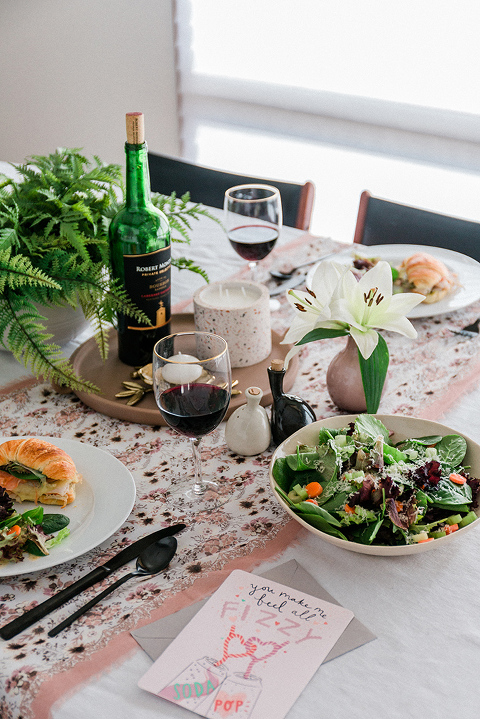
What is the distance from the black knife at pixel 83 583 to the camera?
660mm

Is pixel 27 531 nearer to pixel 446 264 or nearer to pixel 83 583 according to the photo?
pixel 83 583

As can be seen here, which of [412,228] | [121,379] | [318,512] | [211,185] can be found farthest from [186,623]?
[211,185]

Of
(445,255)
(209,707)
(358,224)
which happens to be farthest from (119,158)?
(209,707)

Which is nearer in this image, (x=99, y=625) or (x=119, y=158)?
(x=99, y=625)

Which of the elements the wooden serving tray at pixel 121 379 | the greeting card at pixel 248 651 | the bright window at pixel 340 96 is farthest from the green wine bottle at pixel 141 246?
the bright window at pixel 340 96

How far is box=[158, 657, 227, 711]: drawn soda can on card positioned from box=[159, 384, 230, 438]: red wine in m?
0.27

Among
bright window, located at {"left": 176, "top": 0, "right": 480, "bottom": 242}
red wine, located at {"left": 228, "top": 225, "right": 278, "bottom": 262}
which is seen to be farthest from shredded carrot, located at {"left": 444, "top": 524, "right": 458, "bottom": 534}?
bright window, located at {"left": 176, "top": 0, "right": 480, "bottom": 242}

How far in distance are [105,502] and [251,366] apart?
0.40m

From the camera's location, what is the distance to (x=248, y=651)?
0.63 meters

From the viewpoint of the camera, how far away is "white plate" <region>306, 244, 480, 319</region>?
50.4 inches

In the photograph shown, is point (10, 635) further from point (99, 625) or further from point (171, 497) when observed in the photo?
point (171, 497)

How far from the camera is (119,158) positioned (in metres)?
4.08

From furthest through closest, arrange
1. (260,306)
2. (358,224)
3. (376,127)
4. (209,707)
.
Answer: (376,127) < (358,224) < (260,306) < (209,707)

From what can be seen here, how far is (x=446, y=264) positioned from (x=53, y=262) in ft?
2.76
